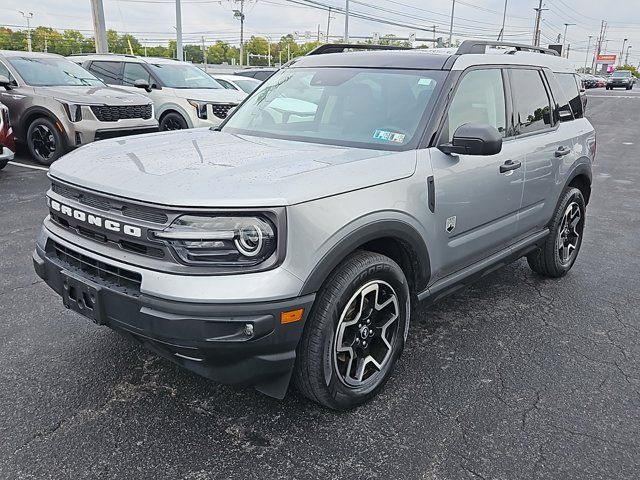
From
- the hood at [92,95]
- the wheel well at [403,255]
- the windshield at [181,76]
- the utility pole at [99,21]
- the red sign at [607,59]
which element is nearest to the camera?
the wheel well at [403,255]

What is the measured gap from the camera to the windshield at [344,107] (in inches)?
126

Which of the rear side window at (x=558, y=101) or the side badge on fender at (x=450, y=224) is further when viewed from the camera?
the rear side window at (x=558, y=101)

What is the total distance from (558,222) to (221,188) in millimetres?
3297

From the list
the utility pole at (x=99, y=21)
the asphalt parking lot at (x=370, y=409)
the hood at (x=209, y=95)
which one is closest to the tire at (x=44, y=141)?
the hood at (x=209, y=95)

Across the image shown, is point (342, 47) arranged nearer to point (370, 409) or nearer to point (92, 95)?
point (370, 409)

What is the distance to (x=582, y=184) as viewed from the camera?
16.2 feet

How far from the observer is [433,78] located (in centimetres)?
332

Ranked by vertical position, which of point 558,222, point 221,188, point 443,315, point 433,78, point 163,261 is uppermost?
point 433,78

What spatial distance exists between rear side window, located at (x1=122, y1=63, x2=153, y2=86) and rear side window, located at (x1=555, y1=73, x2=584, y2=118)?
8383 millimetres

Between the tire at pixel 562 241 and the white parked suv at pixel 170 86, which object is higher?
the white parked suv at pixel 170 86

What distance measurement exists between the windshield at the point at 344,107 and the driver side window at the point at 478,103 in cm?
17

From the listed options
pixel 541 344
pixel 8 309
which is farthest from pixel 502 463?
pixel 8 309

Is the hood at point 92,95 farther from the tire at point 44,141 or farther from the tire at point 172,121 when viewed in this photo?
the tire at point 172,121

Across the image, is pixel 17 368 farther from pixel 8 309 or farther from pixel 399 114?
pixel 399 114
